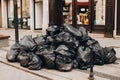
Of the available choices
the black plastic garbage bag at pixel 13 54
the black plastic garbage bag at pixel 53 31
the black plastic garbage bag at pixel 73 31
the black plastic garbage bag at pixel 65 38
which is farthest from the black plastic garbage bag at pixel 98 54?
the black plastic garbage bag at pixel 13 54

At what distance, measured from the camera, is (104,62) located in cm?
1023

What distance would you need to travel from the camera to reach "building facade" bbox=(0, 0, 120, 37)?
17.6 m

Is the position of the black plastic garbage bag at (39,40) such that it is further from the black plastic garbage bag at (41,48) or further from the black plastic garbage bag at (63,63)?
the black plastic garbage bag at (63,63)

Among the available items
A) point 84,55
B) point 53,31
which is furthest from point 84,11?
point 84,55

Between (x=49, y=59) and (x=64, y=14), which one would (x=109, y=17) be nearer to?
(x=64, y=14)

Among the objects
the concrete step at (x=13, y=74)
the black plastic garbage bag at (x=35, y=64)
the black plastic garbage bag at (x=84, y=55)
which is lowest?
the concrete step at (x=13, y=74)

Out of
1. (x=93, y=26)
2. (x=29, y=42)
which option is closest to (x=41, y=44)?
(x=29, y=42)

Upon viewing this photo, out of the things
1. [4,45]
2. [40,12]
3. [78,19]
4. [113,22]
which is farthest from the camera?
[40,12]

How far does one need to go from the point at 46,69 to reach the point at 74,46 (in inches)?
41.6

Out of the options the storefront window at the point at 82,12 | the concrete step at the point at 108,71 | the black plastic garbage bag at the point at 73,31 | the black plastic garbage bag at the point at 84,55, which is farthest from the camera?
the storefront window at the point at 82,12

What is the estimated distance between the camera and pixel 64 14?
21812 mm

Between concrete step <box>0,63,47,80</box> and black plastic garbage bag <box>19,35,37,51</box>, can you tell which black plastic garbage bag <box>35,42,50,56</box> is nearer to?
black plastic garbage bag <box>19,35,37,51</box>

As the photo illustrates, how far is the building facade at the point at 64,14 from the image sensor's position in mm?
17609

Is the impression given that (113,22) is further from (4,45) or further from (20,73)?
(20,73)
